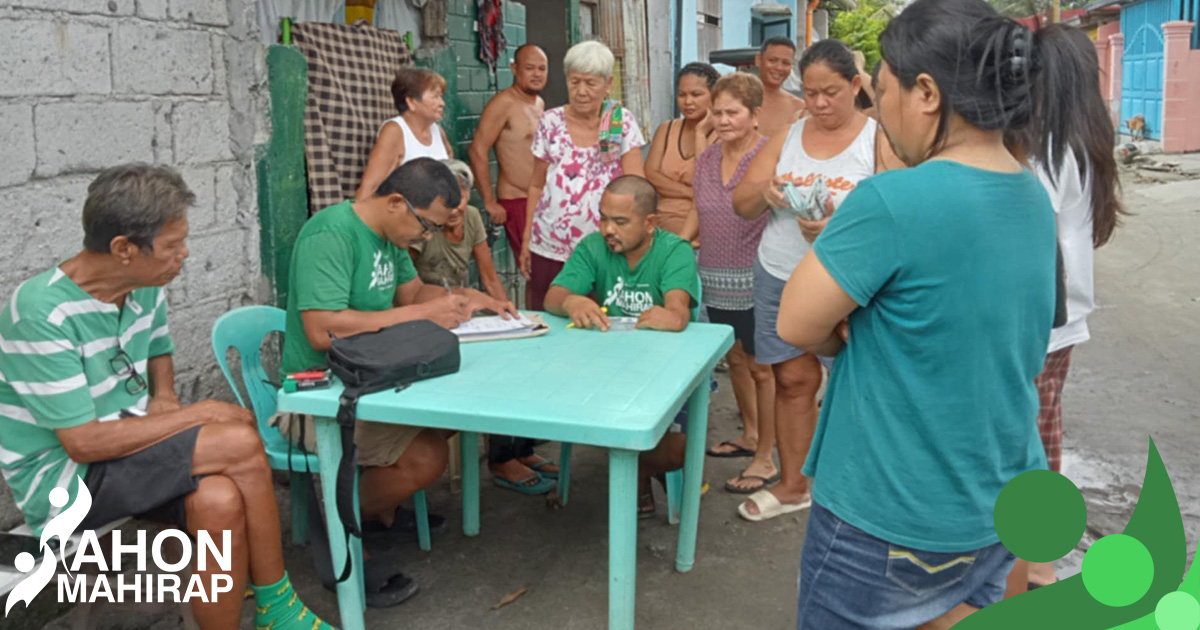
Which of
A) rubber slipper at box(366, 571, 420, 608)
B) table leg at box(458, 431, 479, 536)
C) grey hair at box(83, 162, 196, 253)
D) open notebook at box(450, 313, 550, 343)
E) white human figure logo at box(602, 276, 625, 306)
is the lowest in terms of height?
rubber slipper at box(366, 571, 420, 608)

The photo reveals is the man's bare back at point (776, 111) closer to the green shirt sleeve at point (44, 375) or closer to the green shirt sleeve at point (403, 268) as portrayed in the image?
the green shirt sleeve at point (403, 268)

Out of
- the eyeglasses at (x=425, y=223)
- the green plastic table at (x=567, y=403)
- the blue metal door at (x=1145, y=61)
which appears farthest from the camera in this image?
the blue metal door at (x=1145, y=61)

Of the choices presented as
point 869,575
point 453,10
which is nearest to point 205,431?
point 869,575

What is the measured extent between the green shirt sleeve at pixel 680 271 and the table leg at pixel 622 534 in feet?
3.95

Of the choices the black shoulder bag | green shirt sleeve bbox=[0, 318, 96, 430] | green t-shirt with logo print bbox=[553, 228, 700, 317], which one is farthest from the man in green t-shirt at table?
green shirt sleeve bbox=[0, 318, 96, 430]

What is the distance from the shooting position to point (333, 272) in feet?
10.7

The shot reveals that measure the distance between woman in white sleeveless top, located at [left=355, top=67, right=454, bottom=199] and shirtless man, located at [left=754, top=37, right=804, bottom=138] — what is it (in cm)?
197

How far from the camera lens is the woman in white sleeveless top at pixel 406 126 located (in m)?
4.68

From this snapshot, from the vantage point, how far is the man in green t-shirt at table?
3.77 metres

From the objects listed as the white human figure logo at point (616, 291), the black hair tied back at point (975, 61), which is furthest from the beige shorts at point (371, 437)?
the black hair tied back at point (975, 61)

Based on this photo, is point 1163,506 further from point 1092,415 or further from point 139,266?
point 1092,415

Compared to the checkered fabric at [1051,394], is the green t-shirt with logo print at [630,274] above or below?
above

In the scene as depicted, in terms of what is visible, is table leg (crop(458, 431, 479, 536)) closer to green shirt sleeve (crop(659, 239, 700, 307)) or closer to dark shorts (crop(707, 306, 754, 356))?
green shirt sleeve (crop(659, 239, 700, 307))

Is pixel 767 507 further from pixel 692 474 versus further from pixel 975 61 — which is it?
pixel 975 61
